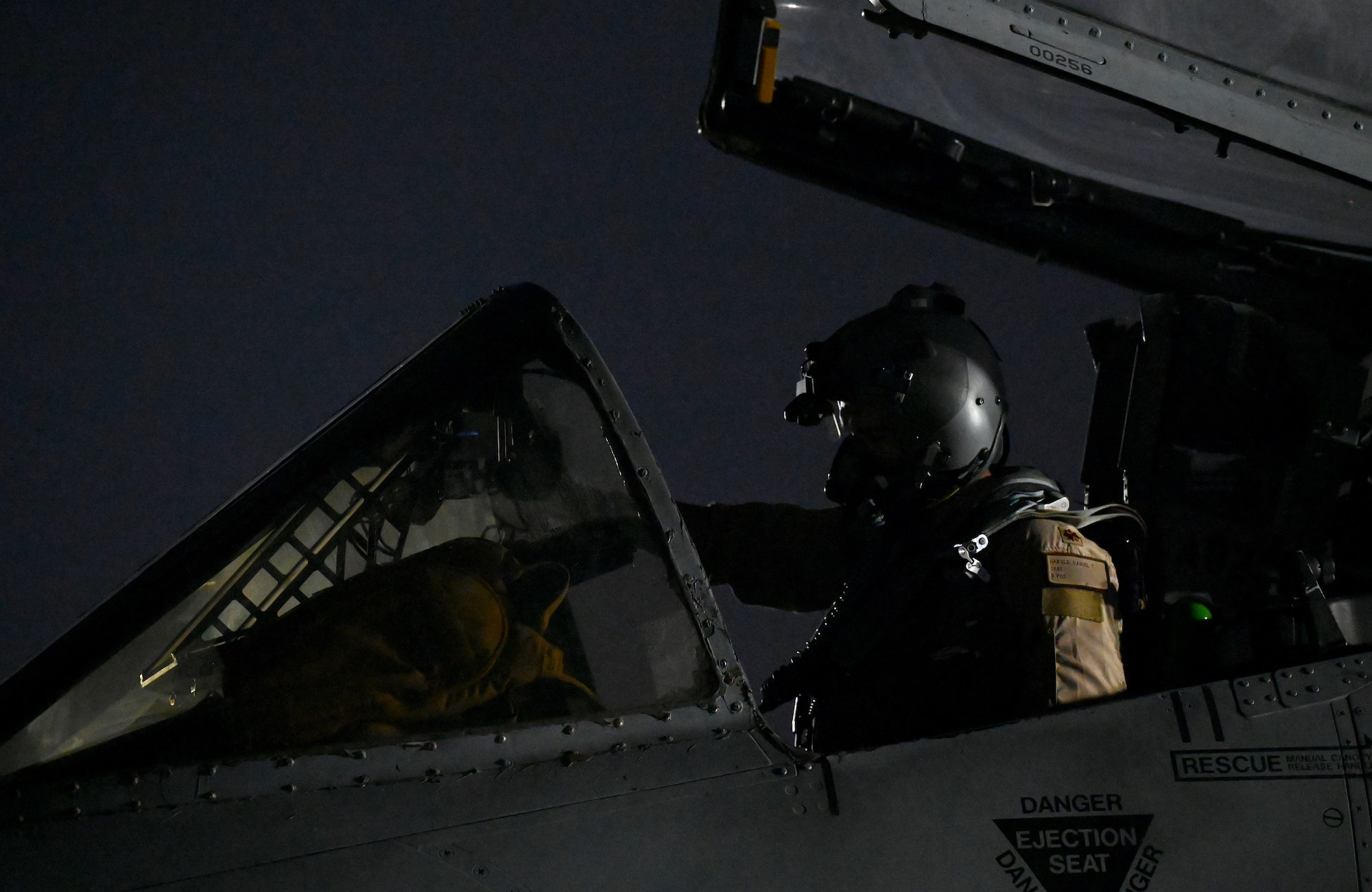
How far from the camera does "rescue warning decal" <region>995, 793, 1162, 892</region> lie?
1.69 m

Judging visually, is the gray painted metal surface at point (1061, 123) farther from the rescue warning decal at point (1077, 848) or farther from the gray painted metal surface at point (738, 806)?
the rescue warning decal at point (1077, 848)

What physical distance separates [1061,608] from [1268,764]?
1.29ft

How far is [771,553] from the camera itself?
3195 millimetres

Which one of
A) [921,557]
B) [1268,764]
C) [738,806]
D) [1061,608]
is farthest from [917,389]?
[738,806]

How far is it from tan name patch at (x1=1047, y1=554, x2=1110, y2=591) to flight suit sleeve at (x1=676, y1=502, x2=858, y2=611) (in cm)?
107

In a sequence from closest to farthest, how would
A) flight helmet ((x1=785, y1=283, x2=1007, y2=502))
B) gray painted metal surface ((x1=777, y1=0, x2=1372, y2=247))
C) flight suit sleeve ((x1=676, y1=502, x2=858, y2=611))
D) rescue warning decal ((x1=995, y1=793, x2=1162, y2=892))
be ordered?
rescue warning decal ((x1=995, y1=793, x2=1162, y2=892)) < gray painted metal surface ((x1=777, y1=0, x2=1372, y2=247)) < flight helmet ((x1=785, y1=283, x2=1007, y2=502)) < flight suit sleeve ((x1=676, y1=502, x2=858, y2=611))

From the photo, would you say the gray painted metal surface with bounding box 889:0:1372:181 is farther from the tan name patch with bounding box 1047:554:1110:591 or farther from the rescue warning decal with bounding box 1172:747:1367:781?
the rescue warning decal with bounding box 1172:747:1367:781

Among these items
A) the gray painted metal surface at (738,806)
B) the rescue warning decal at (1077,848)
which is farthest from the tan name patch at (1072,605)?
the rescue warning decal at (1077,848)

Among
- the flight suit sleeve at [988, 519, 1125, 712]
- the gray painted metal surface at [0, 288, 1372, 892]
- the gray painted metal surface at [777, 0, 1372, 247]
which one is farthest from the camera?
the gray painted metal surface at [777, 0, 1372, 247]

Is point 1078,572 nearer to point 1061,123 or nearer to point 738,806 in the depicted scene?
point 738,806

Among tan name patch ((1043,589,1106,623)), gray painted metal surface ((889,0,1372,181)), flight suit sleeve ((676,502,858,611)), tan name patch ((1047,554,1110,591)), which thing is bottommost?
tan name patch ((1043,589,1106,623))

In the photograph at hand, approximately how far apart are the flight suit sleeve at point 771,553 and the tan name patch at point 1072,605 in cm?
113

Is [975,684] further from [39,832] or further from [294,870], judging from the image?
[39,832]

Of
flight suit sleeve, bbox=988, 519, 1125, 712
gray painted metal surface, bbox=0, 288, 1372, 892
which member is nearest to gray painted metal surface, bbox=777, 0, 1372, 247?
flight suit sleeve, bbox=988, 519, 1125, 712
